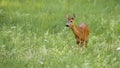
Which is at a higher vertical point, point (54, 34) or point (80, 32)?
point (80, 32)

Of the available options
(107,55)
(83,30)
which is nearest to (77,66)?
(107,55)

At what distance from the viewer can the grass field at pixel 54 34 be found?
7.89 m

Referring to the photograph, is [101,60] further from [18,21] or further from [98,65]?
[18,21]

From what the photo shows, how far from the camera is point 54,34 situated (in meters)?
11.8

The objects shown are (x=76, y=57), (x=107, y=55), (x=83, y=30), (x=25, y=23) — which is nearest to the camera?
(x=76, y=57)

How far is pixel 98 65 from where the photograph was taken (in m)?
7.88

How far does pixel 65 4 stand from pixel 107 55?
7.22 m

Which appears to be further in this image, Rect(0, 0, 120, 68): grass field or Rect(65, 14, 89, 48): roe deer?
Rect(65, 14, 89, 48): roe deer

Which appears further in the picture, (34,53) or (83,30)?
(83,30)

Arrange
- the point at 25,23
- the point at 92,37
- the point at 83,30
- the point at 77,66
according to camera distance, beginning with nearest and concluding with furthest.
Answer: the point at 77,66 < the point at 83,30 < the point at 92,37 < the point at 25,23

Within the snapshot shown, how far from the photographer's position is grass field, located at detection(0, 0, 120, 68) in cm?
789

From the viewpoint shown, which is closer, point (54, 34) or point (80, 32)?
point (80, 32)

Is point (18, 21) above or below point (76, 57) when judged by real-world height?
below

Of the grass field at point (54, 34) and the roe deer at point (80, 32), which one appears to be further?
the roe deer at point (80, 32)
